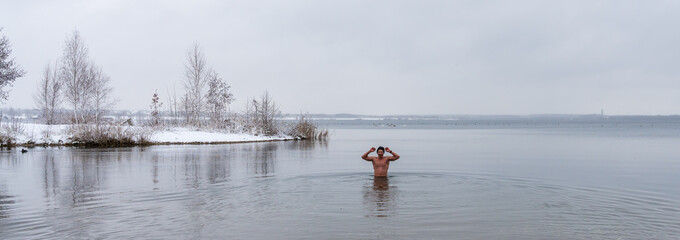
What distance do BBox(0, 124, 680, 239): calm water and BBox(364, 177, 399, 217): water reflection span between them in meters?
0.04

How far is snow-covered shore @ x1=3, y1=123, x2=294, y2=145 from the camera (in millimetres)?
37062

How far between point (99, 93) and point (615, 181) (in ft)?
165

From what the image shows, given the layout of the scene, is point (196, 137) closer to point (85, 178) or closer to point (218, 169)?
point (218, 169)

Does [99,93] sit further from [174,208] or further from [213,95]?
[174,208]

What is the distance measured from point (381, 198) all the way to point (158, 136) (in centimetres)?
3178

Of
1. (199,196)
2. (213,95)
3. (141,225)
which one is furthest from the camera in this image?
(213,95)

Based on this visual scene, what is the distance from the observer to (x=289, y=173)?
20.1 meters

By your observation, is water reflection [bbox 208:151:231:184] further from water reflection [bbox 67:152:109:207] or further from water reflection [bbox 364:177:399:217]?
water reflection [bbox 364:177:399:217]

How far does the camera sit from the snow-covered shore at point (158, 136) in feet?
122

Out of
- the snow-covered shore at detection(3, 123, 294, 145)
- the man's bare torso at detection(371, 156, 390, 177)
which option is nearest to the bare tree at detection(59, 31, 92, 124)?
the snow-covered shore at detection(3, 123, 294, 145)

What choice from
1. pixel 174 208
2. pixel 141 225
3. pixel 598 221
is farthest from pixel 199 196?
pixel 598 221

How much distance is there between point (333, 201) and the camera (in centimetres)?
1352

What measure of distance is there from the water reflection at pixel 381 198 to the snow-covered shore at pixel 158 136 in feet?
88.6

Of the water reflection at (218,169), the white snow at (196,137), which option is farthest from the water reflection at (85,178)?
the white snow at (196,137)
